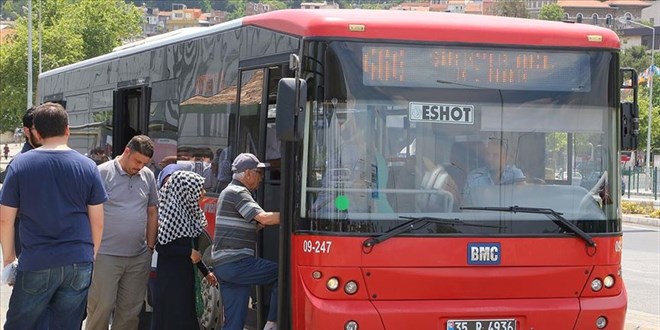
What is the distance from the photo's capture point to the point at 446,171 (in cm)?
740

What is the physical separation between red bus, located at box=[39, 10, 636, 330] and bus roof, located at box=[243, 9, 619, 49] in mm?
11

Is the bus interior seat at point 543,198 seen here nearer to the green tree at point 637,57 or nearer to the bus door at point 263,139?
the bus door at point 263,139

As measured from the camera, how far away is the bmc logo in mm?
7387

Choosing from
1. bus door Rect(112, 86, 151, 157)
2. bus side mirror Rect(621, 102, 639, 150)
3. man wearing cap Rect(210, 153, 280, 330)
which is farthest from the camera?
bus door Rect(112, 86, 151, 157)

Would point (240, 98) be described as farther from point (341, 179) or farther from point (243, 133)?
point (341, 179)

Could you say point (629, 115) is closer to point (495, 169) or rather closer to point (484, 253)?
point (495, 169)

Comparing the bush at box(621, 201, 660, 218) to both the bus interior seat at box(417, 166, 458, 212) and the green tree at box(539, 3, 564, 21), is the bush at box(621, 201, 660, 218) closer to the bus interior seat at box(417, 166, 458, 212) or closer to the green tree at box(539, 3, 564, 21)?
the bus interior seat at box(417, 166, 458, 212)

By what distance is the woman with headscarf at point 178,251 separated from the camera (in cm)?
854

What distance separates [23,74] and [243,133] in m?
59.9

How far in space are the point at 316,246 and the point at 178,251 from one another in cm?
178

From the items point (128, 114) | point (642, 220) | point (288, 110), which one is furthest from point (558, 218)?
point (642, 220)

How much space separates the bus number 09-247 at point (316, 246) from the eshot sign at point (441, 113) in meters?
1.01

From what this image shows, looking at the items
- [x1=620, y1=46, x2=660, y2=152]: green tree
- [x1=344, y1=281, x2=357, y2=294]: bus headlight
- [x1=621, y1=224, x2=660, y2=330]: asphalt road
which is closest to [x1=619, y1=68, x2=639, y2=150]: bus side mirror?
[x1=344, y1=281, x2=357, y2=294]: bus headlight

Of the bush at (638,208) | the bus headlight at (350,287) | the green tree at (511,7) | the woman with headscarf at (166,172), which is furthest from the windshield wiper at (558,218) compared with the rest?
the green tree at (511,7)
